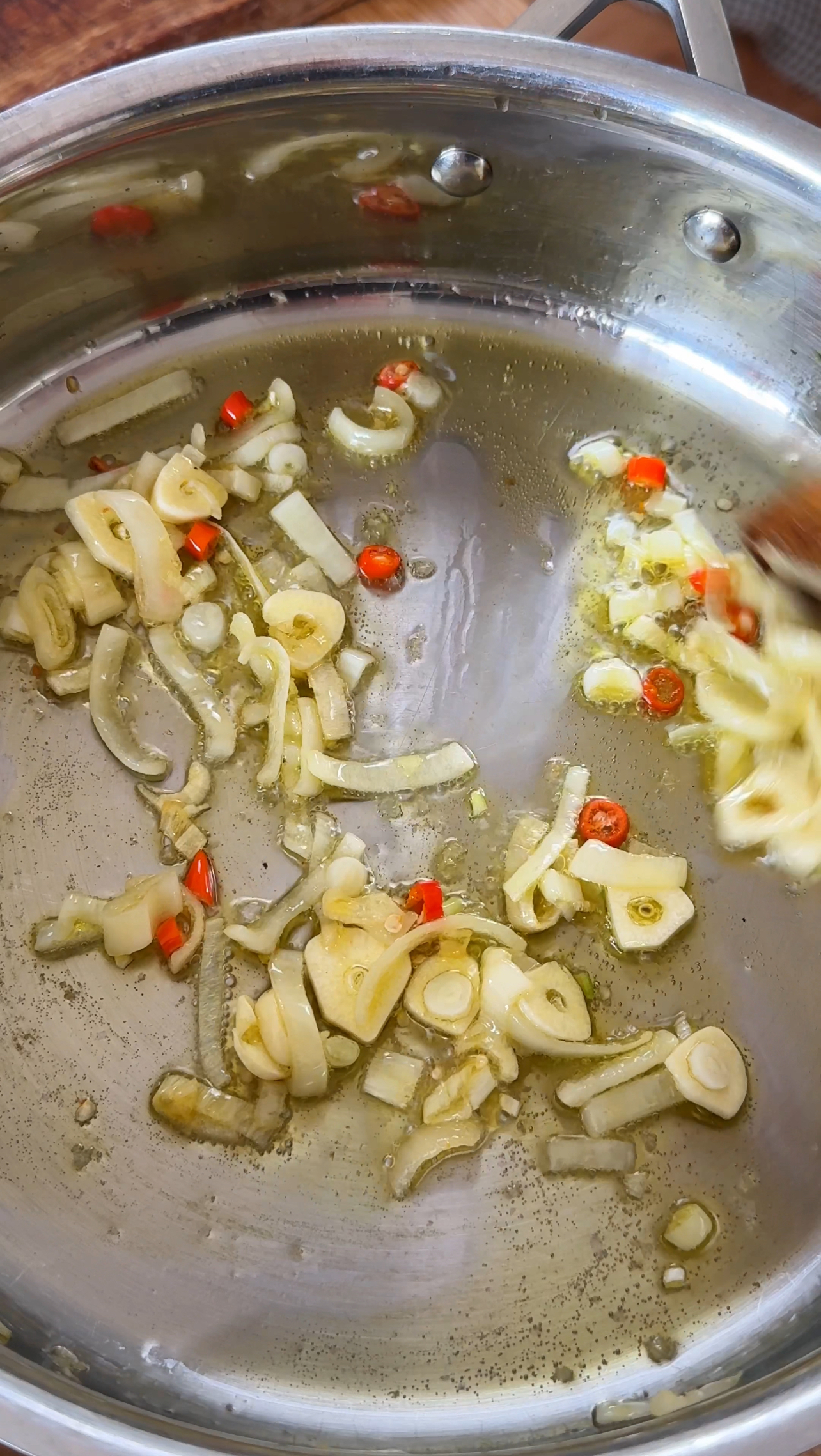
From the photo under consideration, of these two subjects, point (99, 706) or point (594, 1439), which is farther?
point (99, 706)

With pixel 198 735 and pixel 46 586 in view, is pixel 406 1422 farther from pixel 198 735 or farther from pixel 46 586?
pixel 46 586

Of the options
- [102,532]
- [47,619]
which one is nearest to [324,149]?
[102,532]

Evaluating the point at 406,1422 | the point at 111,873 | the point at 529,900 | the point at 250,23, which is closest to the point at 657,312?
the point at 250,23

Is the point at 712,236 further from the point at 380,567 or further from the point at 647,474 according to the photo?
the point at 380,567

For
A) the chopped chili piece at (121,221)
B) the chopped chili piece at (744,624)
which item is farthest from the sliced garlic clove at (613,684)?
the chopped chili piece at (121,221)

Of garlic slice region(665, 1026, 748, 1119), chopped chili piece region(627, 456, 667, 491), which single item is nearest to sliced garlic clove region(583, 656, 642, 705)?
chopped chili piece region(627, 456, 667, 491)

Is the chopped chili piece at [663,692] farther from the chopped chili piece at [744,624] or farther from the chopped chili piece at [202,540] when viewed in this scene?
the chopped chili piece at [202,540]
